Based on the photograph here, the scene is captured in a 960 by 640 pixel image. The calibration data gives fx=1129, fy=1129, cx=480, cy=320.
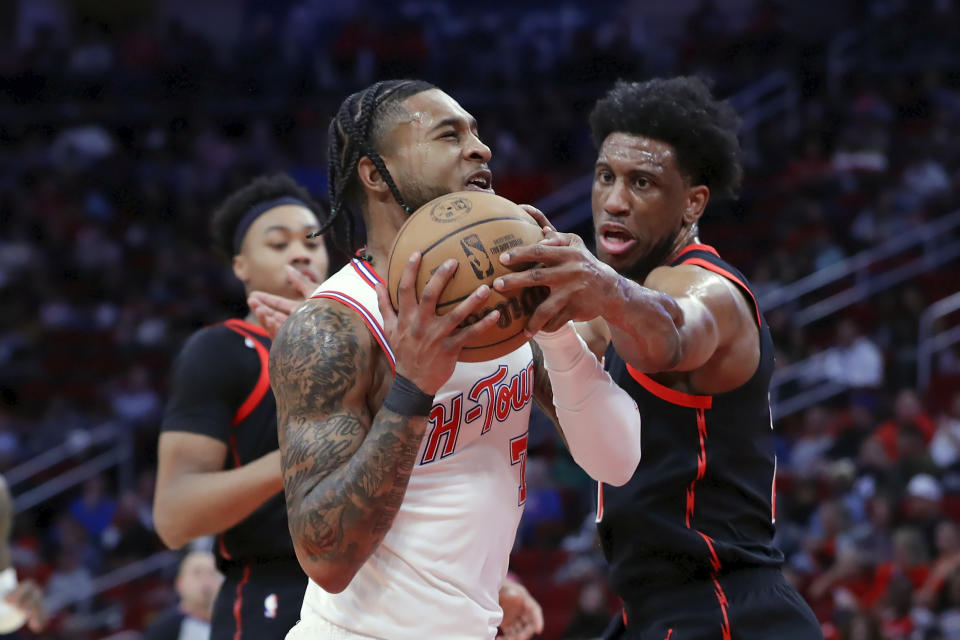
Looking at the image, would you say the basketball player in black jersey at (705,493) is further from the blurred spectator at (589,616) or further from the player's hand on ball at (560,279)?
the blurred spectator at (589,616)

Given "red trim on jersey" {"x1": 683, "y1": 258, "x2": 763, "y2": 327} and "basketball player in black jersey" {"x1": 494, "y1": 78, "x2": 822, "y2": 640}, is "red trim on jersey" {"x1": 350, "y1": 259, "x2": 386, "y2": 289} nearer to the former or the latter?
"basketball player in black jersey" {"x1": 494, "y1": 78, "x2": 822, "y2": 640}

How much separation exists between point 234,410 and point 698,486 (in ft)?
5.54

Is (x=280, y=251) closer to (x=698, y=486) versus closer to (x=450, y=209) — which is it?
(x=698, y=486)

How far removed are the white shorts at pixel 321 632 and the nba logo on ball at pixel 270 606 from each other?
1.10 m

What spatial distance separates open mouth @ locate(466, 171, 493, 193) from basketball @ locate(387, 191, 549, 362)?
311mm

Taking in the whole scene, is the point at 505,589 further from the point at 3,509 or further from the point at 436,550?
the point at 3,509

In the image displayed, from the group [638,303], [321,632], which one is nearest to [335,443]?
[321,632]

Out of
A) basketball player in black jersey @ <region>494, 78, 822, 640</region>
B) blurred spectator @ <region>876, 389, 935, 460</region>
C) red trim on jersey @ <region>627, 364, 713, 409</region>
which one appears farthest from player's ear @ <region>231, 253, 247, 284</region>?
blurred spectator @ <region>876, 389, 935, 460</region>

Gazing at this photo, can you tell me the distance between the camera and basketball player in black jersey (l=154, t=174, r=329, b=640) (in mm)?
3830

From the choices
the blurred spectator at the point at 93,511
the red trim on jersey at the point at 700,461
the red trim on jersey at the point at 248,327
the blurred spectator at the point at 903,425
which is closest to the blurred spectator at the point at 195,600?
the red trim on jersey at the point at 248,327

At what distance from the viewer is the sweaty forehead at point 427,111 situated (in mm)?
2918

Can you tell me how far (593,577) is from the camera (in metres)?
8.62

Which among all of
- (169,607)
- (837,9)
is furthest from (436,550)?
(837,9)

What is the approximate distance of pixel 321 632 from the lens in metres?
2.70
